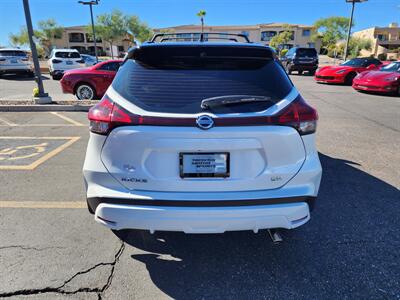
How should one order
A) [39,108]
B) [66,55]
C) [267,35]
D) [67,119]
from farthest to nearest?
[267,35], [66,55], [39,108], [67,119]

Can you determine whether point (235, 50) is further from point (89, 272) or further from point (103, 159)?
point (89, 272)

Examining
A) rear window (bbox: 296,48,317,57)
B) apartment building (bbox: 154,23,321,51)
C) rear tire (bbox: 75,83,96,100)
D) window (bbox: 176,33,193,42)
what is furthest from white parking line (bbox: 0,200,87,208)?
apartment building (bbox: 154,23,321,51)

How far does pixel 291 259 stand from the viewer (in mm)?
2547

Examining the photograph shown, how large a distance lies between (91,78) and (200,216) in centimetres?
920

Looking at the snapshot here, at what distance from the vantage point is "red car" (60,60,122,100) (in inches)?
389

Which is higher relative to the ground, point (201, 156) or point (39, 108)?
point (201, 156)

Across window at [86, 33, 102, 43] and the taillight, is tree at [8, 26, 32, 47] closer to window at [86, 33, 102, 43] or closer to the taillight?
window at [86, 33, 102, 43]

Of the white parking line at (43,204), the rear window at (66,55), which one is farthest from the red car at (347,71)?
the white parking line at (43,204)

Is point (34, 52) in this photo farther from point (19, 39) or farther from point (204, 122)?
point (19, 39)

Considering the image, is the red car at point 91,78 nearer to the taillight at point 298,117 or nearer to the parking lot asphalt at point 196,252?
the parking lot asphalt at point 196,252

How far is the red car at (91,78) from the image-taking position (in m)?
9.89

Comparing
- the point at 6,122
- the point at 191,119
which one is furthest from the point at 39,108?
the point at 191,119

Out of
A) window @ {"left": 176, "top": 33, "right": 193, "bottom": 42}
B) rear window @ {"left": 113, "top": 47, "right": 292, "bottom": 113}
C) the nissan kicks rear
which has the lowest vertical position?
the nissan kicks rear

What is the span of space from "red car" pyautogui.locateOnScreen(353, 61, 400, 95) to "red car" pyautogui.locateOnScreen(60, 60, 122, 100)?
34.7 ft
